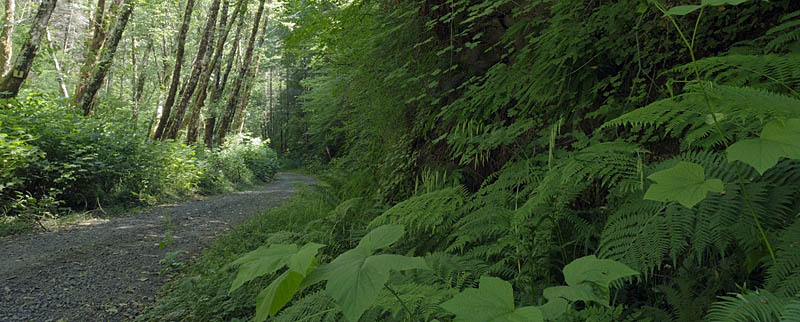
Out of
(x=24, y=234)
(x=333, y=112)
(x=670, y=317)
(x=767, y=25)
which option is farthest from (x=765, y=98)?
(x=24, y=234)

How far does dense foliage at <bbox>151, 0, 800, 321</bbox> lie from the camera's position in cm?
112

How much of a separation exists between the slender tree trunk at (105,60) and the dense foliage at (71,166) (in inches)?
51.8

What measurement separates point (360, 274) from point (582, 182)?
138 centimetres

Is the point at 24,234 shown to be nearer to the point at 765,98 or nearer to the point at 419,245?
the point at 419,245

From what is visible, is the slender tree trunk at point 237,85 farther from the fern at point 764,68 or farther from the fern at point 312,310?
the fern at point 764,68

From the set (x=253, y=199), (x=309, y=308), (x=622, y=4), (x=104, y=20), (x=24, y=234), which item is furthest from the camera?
(x=253, y=199)

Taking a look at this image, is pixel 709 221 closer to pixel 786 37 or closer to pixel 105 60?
pixel 786 37

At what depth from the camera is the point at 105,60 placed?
10328 mm

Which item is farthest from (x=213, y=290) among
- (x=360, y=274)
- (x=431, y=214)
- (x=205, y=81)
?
(x=205, y=81)

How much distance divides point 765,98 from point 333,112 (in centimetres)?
568

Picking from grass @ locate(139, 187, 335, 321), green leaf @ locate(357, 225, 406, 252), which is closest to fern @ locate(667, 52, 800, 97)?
green leaf @ locate(357, 225, 406, 252)

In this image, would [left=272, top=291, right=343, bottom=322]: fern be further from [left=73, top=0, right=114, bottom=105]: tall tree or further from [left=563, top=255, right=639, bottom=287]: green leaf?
[left=73, top=0, right=114, bottom=105]: tall tree

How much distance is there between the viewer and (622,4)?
7.72 ft

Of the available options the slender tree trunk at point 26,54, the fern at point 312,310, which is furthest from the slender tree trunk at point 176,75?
the fern at point 312,310
